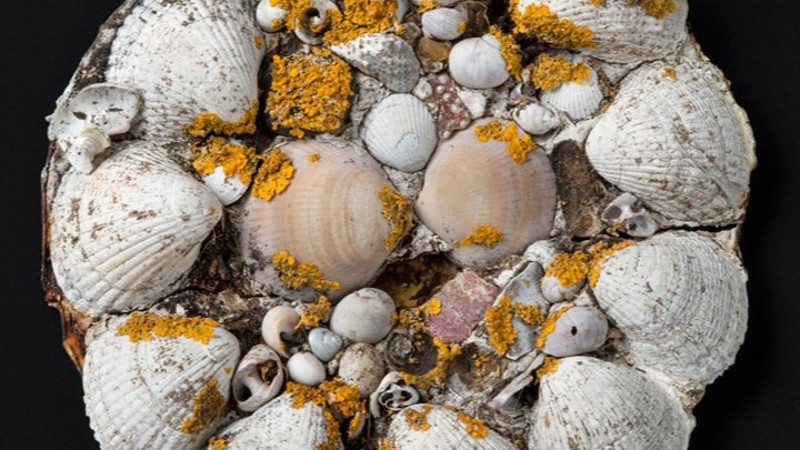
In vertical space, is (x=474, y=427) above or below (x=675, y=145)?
below

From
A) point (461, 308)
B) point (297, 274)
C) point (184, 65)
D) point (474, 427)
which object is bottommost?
point (474, 427)

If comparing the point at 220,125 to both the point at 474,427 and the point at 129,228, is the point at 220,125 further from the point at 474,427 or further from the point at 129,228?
the point at 474,427

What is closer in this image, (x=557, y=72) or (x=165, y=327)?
(x=165, y=327)

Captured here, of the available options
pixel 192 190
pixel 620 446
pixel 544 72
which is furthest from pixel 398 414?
pixel 544 72

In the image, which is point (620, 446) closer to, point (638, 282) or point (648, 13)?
point (638, 282)

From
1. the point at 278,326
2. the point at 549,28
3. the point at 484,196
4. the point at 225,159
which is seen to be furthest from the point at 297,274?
the point at 549,28

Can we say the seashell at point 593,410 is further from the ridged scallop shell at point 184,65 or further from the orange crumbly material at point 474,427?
the ridged scallop shell at point 184,65

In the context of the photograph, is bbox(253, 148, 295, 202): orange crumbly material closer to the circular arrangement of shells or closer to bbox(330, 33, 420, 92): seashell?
the circular arrangement of shells
